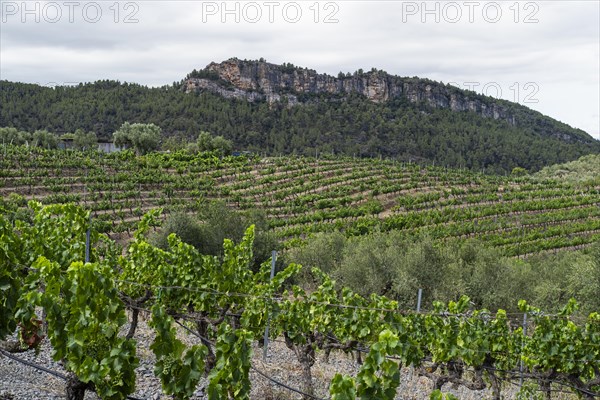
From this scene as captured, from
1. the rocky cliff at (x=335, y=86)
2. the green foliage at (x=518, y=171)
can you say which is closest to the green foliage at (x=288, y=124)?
the green foliage at (x=518, y=171)

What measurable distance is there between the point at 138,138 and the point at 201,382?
54.6 metres

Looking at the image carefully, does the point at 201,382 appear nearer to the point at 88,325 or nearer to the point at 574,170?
the point at 88,325

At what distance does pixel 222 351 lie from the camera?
514 cm

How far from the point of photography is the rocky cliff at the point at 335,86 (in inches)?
4707

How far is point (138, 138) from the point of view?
58.0 meters

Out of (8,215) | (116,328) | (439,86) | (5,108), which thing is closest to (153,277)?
(116,328)

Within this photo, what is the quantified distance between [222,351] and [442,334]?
413 centimetres

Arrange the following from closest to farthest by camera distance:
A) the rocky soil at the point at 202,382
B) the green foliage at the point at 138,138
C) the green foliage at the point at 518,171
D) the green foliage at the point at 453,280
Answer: the rocky soil at the point at 202,382 → the green foliage at the point at 453,280 → the green foliage at the point at 138,138 → the green foliage at the point at 518,171

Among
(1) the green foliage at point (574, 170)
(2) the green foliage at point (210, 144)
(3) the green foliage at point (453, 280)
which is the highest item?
(2) the green foliage at point (210, 144)

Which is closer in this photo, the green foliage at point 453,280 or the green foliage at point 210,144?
the green foliage at point 453,280

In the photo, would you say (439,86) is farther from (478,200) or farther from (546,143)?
(478,200)

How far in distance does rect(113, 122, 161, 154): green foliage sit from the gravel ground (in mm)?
51044

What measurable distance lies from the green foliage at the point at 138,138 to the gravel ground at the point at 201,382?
2010 inches

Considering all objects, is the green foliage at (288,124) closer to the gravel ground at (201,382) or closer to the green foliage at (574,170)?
the green foliage at (574,170)
